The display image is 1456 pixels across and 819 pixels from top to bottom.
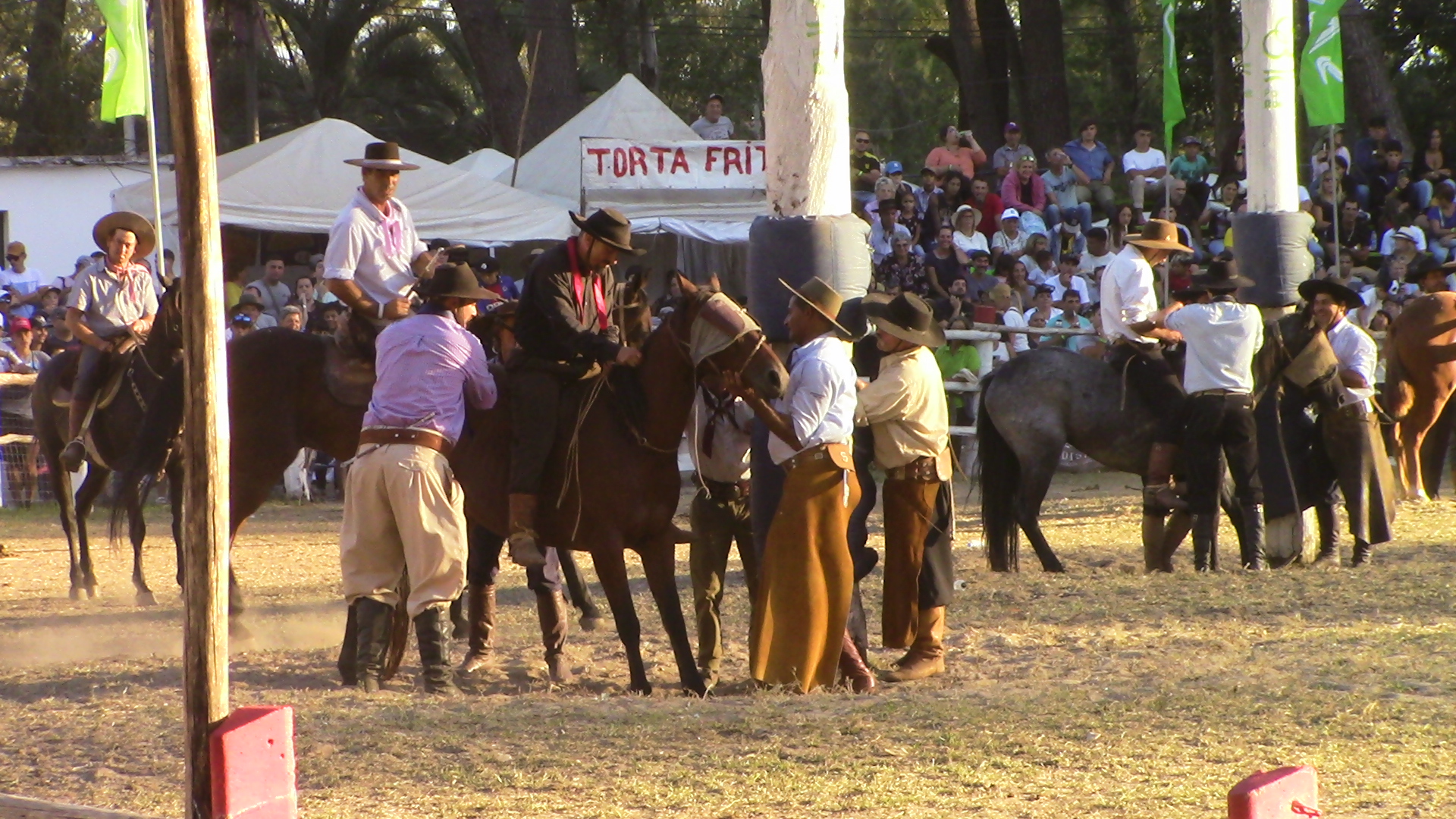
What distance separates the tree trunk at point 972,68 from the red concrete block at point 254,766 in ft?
80.7

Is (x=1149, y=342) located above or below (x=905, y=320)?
below

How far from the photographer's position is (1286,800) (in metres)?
3.74

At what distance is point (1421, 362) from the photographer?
1281 cm

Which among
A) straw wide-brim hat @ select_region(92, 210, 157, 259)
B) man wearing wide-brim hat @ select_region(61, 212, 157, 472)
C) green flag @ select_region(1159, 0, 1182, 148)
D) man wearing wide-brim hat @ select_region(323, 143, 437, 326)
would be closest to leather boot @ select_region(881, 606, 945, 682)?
man wearing wide-brim hat @ select_region(323, 143, 437, 326)

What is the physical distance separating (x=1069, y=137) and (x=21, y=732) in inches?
945

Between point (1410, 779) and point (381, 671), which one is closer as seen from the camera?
point (1410, 779)

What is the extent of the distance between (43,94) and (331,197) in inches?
756

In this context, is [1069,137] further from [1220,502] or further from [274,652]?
[274,652]

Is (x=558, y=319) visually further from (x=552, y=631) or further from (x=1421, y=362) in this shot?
(x=1421, y=362)

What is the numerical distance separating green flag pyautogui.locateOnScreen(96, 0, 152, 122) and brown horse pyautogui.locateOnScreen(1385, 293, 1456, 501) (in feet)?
33.6

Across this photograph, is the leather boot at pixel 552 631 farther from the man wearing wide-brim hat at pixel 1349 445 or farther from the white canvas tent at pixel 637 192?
the white canvas tent at pixel 637 192

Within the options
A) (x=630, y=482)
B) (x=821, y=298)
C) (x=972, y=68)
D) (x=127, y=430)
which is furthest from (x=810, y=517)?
(x=972, y=68)

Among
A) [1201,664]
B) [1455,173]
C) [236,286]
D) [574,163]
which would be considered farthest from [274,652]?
[1455,173]

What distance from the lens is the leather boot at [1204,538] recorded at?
11539 mm
